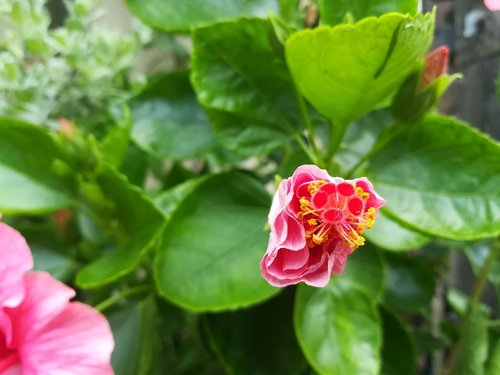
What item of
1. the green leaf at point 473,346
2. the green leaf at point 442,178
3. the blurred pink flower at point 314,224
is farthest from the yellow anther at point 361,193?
the green leaf at point 473,346

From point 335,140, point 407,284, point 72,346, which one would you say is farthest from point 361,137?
point 72,346

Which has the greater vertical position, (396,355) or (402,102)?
(402,102)

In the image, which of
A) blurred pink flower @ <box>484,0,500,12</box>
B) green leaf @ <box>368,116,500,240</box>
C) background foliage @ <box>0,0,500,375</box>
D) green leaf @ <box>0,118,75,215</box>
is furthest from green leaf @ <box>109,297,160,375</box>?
blurred pink flower @ <box>484,0,500,12</box>

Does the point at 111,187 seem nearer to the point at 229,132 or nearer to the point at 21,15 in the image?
the point at 229,132

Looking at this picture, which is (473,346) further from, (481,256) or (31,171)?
(31,171)

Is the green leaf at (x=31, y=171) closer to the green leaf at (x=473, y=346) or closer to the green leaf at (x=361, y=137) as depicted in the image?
the green leaf at (x=361, y=137)

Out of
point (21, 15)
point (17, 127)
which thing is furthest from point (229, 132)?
point (21, 15)

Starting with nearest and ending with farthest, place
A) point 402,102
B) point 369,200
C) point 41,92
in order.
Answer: point 369,200
point 402,102
point 41,92
